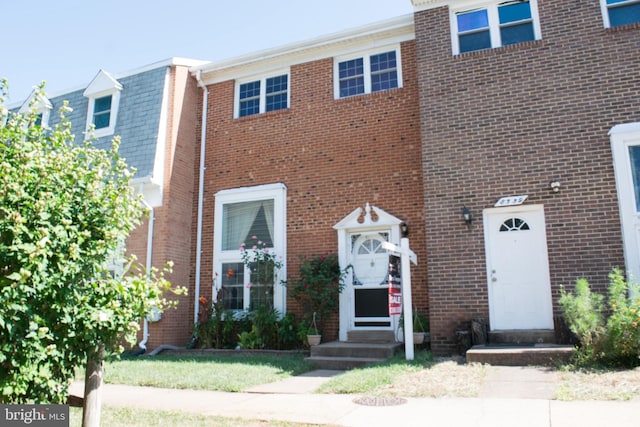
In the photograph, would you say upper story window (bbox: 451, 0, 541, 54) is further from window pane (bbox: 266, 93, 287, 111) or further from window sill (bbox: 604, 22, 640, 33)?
window pane (bbox: 266, 93, 287, 111)

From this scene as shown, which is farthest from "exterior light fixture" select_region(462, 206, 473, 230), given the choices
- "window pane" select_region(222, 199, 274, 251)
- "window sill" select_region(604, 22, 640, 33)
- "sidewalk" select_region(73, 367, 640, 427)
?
"window pane" select_region(222, 199, 274, 251)

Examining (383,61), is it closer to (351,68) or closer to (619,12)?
(351,68)

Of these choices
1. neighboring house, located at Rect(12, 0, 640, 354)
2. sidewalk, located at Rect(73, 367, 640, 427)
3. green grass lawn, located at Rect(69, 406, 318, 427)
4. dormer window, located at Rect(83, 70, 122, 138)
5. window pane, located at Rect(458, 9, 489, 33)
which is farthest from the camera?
dormer window, located at Rect(83, 70, 122, 138)

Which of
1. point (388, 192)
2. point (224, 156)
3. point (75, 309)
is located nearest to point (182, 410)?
point (75, 309)

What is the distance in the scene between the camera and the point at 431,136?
9.40 m

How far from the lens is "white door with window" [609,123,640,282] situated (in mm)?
7926

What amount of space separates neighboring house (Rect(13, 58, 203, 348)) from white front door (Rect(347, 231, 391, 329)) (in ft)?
13.3

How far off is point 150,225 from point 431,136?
648 centimetres

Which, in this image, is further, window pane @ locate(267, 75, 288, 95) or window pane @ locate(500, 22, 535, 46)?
window pane @ locate(267, 75, 288, 95)

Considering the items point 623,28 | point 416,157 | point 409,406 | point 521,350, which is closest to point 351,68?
point 416,157

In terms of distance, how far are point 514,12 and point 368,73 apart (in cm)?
320

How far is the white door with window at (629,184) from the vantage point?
312 inches

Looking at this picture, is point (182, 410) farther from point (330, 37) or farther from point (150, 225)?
point (330, 37)

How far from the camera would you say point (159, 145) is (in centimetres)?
1174
